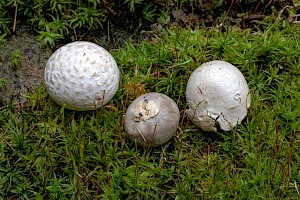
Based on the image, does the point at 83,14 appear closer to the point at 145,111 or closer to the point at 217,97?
the point at 145,111

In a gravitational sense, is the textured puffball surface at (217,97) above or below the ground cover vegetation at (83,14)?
below

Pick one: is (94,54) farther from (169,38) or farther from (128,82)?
(169,38)

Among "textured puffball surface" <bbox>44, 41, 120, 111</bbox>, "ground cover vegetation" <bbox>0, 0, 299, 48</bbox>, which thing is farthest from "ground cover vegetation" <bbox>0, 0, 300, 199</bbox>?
"textured puffball surface" <bbox>44, 41, 120, 111</bbox>

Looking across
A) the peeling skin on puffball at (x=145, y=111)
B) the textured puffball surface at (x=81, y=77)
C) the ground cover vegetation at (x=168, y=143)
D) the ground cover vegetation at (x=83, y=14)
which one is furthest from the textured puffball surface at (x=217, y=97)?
the ground cover vegetation at (x=83, y=14)

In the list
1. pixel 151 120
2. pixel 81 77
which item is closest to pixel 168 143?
pixel 151 120

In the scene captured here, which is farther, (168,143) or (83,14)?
(83,14)

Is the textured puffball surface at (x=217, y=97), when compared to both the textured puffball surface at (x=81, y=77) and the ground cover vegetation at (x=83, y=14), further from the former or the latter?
the ground cover vegetation at (x=83, y=14)

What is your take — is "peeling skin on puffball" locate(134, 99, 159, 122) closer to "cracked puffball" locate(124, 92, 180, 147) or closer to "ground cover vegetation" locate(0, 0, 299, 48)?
"cracked puffball" locate(124, 92, 180, 147)
